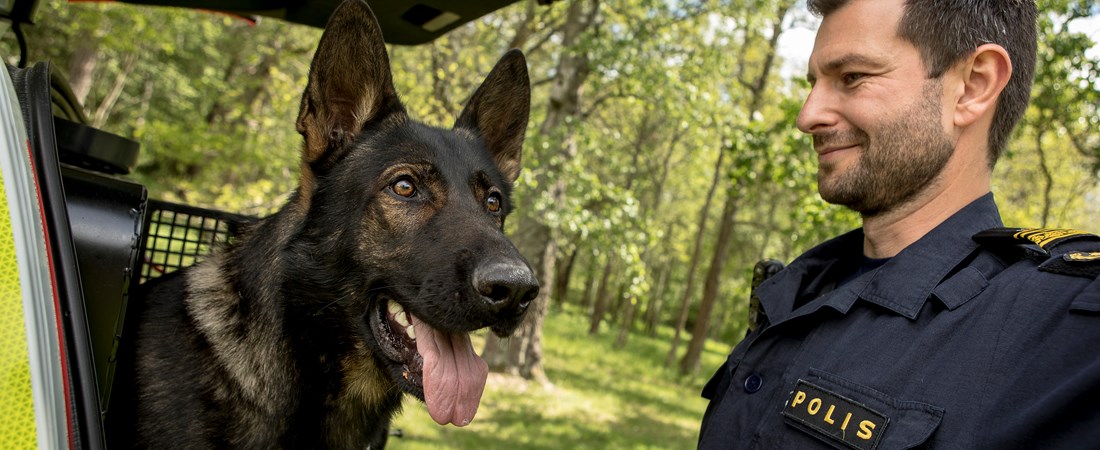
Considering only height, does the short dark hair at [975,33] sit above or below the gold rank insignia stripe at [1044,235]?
above

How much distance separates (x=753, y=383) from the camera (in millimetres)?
2432

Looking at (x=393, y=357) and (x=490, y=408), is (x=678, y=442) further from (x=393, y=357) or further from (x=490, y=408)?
(x=393, y=357)

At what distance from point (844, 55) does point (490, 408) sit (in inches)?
354

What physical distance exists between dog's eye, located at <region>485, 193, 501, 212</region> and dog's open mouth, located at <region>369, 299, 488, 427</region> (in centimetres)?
66

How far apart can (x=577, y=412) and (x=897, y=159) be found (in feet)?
32.9

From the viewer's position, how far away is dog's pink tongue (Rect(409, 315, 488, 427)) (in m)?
2.26

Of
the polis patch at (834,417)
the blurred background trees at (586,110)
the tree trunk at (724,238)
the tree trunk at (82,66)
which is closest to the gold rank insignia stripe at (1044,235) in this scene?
the polis patch at (834,417)

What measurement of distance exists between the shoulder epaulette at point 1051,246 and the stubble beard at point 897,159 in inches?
12.4

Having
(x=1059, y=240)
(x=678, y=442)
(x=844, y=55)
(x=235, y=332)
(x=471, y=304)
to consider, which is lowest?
(x=678, y=442)

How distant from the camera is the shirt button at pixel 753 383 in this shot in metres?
2.41

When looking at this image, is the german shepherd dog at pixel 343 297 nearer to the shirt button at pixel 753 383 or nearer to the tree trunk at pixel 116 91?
the shirt button at pixel 753 383

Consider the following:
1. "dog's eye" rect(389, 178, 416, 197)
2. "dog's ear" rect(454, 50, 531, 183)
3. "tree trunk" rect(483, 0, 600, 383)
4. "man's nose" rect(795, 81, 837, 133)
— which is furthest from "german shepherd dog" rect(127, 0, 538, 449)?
"tree trunk" rect(483, 0, 600, 383)

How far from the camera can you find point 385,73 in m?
2.72

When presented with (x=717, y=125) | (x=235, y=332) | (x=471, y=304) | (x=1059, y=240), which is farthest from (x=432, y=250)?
(x=717, y=125)
